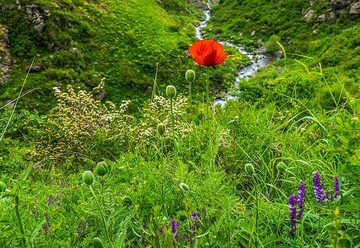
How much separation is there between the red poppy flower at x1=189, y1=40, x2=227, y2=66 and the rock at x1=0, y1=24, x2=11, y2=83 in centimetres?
1797

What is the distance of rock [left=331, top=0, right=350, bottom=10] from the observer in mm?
29891

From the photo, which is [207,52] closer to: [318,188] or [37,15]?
[318,188]

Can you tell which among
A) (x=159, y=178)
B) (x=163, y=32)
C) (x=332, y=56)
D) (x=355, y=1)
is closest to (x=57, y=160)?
(x=159, y=178)

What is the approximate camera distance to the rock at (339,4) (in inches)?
1177

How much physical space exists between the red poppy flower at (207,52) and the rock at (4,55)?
17970mm

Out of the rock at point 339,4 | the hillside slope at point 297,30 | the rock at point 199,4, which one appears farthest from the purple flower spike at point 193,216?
the rock at point 199,4

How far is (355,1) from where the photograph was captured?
29562mm

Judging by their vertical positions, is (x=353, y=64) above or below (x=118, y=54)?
above

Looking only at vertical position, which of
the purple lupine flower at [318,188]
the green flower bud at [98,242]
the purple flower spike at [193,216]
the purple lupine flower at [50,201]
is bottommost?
the purple lupine flower at [50,201]

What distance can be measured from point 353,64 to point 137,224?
21512mm

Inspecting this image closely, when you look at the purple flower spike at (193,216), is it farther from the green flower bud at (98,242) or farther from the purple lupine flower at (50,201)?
the purple lupine flower at (50,201)

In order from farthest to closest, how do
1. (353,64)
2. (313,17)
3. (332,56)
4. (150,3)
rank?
(150,3) < (313,17) < (332,56) < (353,64)

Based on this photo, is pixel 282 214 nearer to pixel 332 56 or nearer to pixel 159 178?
pixel 159 178

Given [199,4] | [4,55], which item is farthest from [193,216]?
[199,4]
